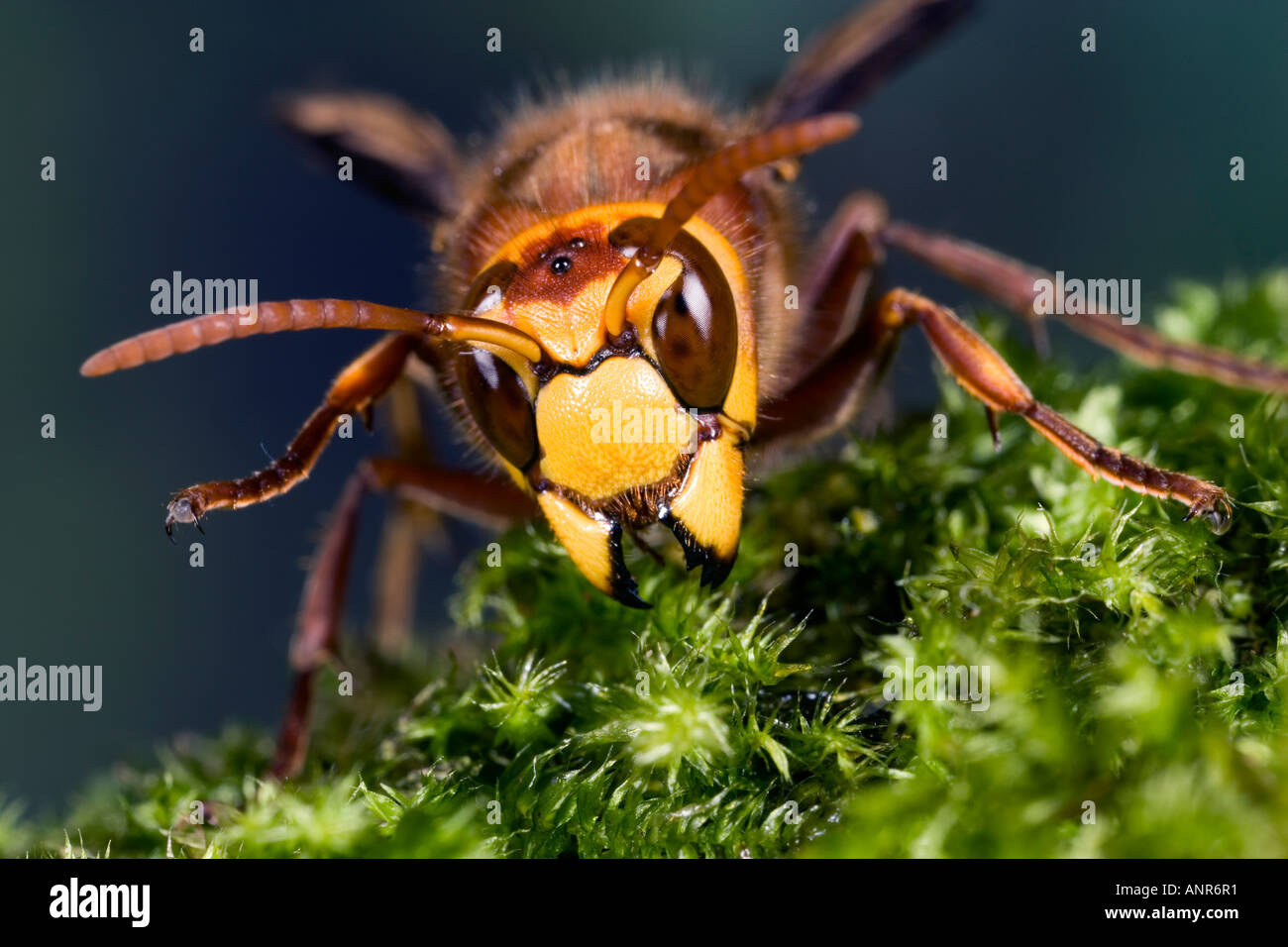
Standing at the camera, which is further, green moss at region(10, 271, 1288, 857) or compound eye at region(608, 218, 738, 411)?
compound eye at region(608, 218, 738, 411)

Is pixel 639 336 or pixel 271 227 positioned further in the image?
pixel 271 227

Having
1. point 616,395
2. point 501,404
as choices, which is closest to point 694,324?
point 616,395

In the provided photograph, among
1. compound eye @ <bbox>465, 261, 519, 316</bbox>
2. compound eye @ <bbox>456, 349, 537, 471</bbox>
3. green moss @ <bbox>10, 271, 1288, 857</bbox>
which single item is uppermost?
compound eye @ <bbox>465, 261, 519, 316</bbox>

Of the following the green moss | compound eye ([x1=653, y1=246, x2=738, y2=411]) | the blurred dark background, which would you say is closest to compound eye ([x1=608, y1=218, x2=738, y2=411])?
compound eye ([x1=653, y1=246, x2=738, y2=411])

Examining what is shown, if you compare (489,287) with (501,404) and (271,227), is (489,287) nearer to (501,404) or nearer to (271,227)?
(501,404)

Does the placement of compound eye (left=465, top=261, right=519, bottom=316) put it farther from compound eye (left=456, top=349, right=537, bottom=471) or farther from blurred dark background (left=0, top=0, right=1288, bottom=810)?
blurred dark background (left=0, top=0, right=1288, bottom=810)

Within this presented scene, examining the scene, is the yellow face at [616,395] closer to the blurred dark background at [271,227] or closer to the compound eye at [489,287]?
the compound eye at [489,287]
